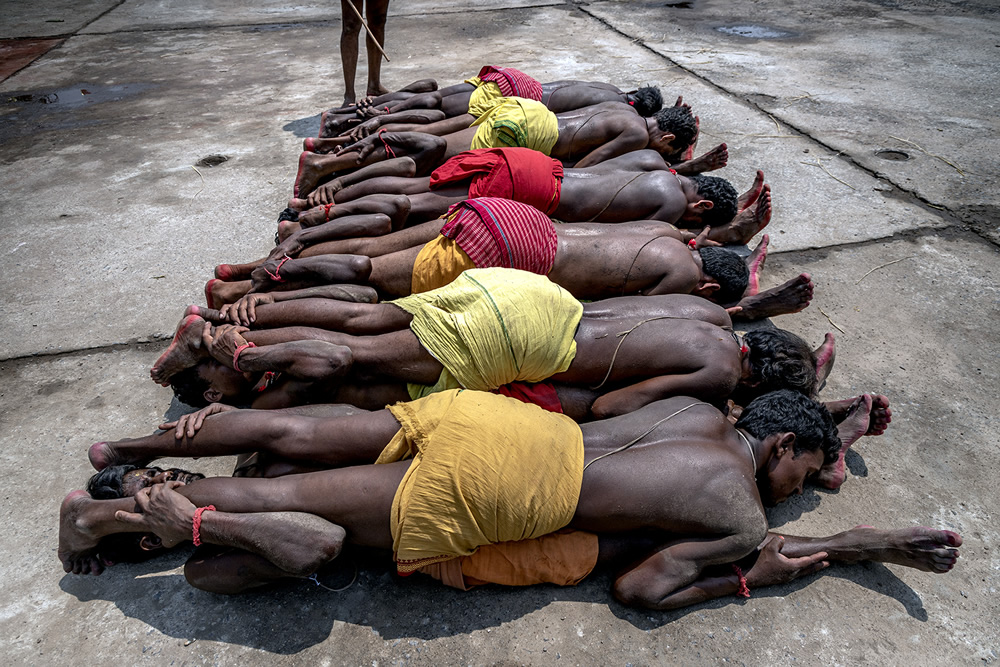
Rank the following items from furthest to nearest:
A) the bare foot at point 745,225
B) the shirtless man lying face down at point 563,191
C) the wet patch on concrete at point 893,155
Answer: the wet patch on concrete at point 893,155, the bare foot at point 745,225, the shirtless man lying face down at point 563,191

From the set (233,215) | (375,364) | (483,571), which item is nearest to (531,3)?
(233,215)

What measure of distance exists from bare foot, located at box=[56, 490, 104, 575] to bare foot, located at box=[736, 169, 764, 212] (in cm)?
368

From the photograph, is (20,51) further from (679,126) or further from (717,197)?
(717,197)

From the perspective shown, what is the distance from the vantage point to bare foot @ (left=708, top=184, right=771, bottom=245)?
3.87 m

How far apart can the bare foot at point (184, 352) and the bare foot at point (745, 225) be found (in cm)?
291

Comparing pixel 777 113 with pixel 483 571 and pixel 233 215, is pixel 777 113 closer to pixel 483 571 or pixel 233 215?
pixel 233 215

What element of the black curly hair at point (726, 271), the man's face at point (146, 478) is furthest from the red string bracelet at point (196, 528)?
the black curly hair at point (726, 271)

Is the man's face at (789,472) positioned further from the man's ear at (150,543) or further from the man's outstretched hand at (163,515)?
the man's ear at (150,543)

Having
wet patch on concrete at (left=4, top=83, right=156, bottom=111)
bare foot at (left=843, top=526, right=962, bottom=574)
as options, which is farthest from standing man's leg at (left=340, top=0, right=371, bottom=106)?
bare foot at (left=843, top=526, right=962, bottom=574)

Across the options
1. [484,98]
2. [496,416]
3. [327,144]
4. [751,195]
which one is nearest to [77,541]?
[496,416]

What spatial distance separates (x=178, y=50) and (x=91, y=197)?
4409 mm

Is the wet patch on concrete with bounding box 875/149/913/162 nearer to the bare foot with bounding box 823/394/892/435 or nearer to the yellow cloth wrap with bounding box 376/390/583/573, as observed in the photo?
the bare foot with bounding box 823/394/892/435

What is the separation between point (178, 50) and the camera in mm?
Result: 8055

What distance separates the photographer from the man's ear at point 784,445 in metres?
2.35
